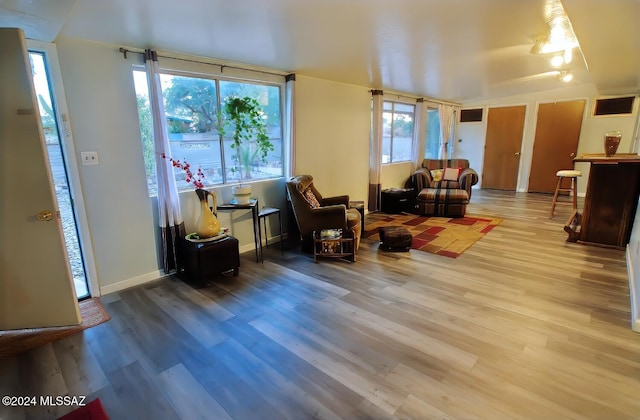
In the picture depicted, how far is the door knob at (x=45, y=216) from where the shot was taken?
2.21 metres

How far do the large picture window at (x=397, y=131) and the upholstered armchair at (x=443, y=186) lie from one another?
0.55 m

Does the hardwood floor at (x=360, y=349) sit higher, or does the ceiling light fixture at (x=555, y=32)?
the ceiling light fixture at (x=555, y=32)

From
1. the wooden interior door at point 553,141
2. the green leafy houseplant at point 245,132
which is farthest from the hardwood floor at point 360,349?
the wooden interior door at point 553,141

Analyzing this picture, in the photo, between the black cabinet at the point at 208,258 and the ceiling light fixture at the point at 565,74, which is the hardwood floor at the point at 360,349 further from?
the ceiling light fixture at the point at 565,74

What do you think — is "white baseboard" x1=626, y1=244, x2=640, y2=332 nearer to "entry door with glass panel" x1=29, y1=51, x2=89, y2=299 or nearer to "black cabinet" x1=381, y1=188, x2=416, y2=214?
"black cabinet" x1=381, y1=188, x2=416, y2=214

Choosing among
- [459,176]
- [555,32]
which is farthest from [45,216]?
[459,176]

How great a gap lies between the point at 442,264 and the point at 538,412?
1942 mm

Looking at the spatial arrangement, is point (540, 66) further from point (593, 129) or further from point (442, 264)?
point (593, 129)

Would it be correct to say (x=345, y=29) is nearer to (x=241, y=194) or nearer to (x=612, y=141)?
→ (x=241, y=194)

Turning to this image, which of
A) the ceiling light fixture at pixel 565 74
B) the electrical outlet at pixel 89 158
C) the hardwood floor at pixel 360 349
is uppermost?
the ceiling light fixture at pixel 565 74

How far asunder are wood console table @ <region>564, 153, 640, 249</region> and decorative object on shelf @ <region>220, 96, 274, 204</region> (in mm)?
3777

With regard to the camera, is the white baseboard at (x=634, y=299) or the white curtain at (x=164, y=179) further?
the white curtain at (x=164, y=179)

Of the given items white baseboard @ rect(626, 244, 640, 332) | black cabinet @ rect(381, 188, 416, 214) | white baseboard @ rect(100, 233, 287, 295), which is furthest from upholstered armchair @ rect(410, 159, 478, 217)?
white baseboard @ rect(100, 233, 287, 295)

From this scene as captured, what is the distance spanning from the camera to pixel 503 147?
25.6ft
